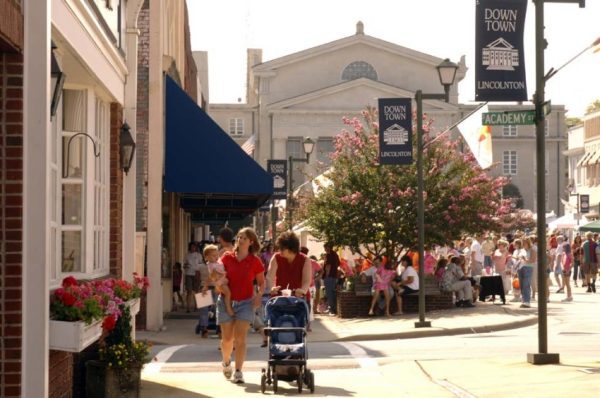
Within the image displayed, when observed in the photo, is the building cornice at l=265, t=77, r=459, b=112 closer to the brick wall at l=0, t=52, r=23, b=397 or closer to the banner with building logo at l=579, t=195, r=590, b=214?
the banner with building logo at l=579, t=195, r=590, b=214

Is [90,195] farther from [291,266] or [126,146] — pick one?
[291,266]

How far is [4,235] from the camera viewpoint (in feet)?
29.9

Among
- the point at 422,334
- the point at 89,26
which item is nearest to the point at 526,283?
the point at 422,334

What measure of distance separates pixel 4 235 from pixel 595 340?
1455cm

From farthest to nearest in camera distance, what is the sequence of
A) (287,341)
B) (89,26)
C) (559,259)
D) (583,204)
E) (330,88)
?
(330,88)
(583,204)
(559,259)
(287,341)
(89,26)

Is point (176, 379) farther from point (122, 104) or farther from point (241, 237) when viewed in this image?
point (122, 104)

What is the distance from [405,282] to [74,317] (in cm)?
1934

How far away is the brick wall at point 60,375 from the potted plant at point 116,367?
0.32 m

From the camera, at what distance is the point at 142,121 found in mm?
25828

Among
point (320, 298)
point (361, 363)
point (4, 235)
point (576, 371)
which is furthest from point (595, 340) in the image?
point (4, 235)

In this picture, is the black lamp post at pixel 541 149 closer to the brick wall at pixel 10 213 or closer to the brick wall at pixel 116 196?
A: the brick wall at pixel 116 196

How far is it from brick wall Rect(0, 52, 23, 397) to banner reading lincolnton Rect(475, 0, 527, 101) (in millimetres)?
8266

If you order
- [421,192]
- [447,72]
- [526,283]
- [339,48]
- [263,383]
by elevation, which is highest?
[339,48]

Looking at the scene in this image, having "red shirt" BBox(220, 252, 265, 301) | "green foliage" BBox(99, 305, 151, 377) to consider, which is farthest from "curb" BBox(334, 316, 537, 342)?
"green foliage" BBox(99, 305, 151, 377)
